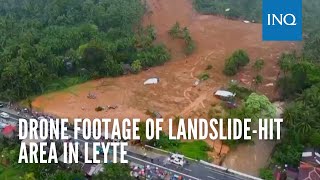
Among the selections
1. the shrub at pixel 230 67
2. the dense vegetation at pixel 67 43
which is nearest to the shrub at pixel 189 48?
the dense vegetation at pixel 67 43

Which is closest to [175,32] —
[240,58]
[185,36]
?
[185,36]

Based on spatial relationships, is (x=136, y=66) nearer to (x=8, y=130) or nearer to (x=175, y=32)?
(x=175, y=32)

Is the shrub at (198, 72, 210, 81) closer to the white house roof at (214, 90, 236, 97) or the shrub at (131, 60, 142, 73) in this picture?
the white house roof at (214, 90, 236, 97)

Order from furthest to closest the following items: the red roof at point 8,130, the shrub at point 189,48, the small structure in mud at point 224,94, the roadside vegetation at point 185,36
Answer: the roadside vegetation at point 185,36
the shrub at point 189,48
the small structure in mud at point 224,94
the red roof at point 8,130

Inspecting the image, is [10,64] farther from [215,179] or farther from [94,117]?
[215,179]

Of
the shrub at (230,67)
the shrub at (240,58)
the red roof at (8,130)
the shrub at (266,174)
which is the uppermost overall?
the shrub at (240,58)

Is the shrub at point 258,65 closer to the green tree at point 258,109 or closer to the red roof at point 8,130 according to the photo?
the green tree at point 258,109

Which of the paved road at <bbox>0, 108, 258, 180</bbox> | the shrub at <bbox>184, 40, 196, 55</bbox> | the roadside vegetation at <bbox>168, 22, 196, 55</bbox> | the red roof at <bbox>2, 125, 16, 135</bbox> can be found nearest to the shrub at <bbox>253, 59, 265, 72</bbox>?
the shrub at <bbox>184, 40, 196, 55</bbox>

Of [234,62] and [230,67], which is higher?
[234,62]

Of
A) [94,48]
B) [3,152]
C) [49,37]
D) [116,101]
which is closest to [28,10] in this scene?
[49,37]
